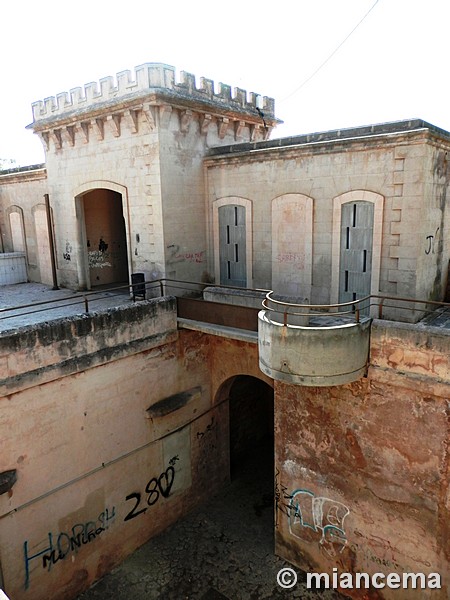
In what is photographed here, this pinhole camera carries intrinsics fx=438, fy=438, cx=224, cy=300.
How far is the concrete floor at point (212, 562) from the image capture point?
31.8 feet

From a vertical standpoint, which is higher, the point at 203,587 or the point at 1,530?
the point at 1,530

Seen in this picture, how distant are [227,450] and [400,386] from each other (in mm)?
6653

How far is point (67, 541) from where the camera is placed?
30.6ft

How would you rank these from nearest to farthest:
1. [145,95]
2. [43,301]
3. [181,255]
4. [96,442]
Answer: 1. [96,442]
2. [145,95]
3. [181,255]
4. [43,301]

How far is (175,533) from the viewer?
37.4ft

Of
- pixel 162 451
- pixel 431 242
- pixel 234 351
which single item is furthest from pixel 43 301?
pixel 431 242

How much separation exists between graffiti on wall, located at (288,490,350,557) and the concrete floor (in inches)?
40.1

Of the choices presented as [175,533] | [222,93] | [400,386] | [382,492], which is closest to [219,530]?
[175,533]

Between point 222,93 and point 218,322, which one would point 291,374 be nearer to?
point 218,322

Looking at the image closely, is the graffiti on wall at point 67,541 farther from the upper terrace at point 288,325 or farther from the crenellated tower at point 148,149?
the crenellated tower at point 148,149

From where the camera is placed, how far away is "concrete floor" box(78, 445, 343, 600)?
31.8ft

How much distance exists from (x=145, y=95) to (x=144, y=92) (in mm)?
99

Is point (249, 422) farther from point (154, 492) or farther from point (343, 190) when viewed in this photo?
point (343, 190)

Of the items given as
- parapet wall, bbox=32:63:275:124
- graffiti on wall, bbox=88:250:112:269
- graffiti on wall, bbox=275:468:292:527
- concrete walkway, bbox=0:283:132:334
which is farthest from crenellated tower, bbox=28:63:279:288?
graffiti on wall, bbox=275:468:292:527
